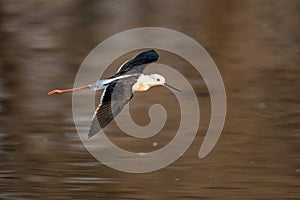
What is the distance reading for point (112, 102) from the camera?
289 inches

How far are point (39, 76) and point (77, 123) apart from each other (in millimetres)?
2315

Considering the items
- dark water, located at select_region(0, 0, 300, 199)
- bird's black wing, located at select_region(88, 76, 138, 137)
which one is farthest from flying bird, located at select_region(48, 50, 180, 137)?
dark water, located at select_region(0, 0, 300, 199)

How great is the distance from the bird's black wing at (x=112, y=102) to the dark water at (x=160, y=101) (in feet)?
2.24

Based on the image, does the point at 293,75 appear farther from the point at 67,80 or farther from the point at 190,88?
the point at 67,80

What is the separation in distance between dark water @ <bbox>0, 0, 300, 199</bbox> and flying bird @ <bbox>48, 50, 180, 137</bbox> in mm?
701

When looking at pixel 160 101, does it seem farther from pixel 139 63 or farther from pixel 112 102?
pixel 112 102

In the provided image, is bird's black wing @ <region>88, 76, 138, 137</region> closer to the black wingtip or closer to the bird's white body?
the bird's white body

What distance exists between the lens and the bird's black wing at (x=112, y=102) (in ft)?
23.9

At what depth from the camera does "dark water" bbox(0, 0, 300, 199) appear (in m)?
8.04

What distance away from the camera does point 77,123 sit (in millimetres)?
10039

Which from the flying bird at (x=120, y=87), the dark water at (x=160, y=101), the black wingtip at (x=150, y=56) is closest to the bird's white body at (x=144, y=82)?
the flying bird at (x=120, y=87)

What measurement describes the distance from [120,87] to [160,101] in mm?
3513

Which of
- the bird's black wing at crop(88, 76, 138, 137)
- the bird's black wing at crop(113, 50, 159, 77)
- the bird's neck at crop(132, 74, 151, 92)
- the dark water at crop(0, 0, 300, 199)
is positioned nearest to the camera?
the bird's black wing at crop(88, 76, 138, 137)

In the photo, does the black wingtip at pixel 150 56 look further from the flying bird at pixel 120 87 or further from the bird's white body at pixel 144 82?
the bird's white body at pixel 144 82
